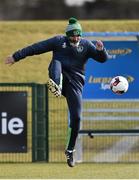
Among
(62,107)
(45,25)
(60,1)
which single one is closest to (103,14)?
(60,1)

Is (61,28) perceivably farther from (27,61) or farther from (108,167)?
(108,167)

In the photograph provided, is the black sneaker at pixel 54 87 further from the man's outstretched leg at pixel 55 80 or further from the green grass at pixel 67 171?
the green grass at pixel 67 171

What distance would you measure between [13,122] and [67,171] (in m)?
2.38

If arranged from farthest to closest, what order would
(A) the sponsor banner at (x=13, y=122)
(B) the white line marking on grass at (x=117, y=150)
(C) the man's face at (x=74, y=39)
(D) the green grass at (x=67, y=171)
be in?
(B) the white line marking on grass at (x=117, y=150)
(A) the sponsor banner at (x=13, y=122)
(D) the green grass at (x=67, y=171)
(C) the man's face at (x=74, y=39)

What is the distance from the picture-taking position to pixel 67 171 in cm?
1752

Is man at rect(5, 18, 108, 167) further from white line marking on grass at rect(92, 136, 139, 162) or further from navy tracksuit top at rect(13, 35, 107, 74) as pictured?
white line marking on grass at rect(92, 136, 139, 162)

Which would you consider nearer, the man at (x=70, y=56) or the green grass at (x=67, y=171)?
the man at (x=70, y=56)

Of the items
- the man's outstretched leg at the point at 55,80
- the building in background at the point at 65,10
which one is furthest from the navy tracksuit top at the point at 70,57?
the building in background at the point at 65,10

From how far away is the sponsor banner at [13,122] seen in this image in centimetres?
1956

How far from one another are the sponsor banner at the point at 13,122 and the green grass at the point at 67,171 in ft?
1.74

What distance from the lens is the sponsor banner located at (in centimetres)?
1956

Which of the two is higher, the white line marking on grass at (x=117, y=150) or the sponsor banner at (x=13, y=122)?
the sponsor banner at (x=13, y=122)

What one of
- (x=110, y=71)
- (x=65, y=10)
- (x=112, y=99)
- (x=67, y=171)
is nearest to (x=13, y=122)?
(x=112, y=99)

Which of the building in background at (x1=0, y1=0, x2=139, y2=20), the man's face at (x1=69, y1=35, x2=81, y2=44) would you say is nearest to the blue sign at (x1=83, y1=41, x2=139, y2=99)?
the man's face at (x1=69, y1=35, x2=81, y2=44)
